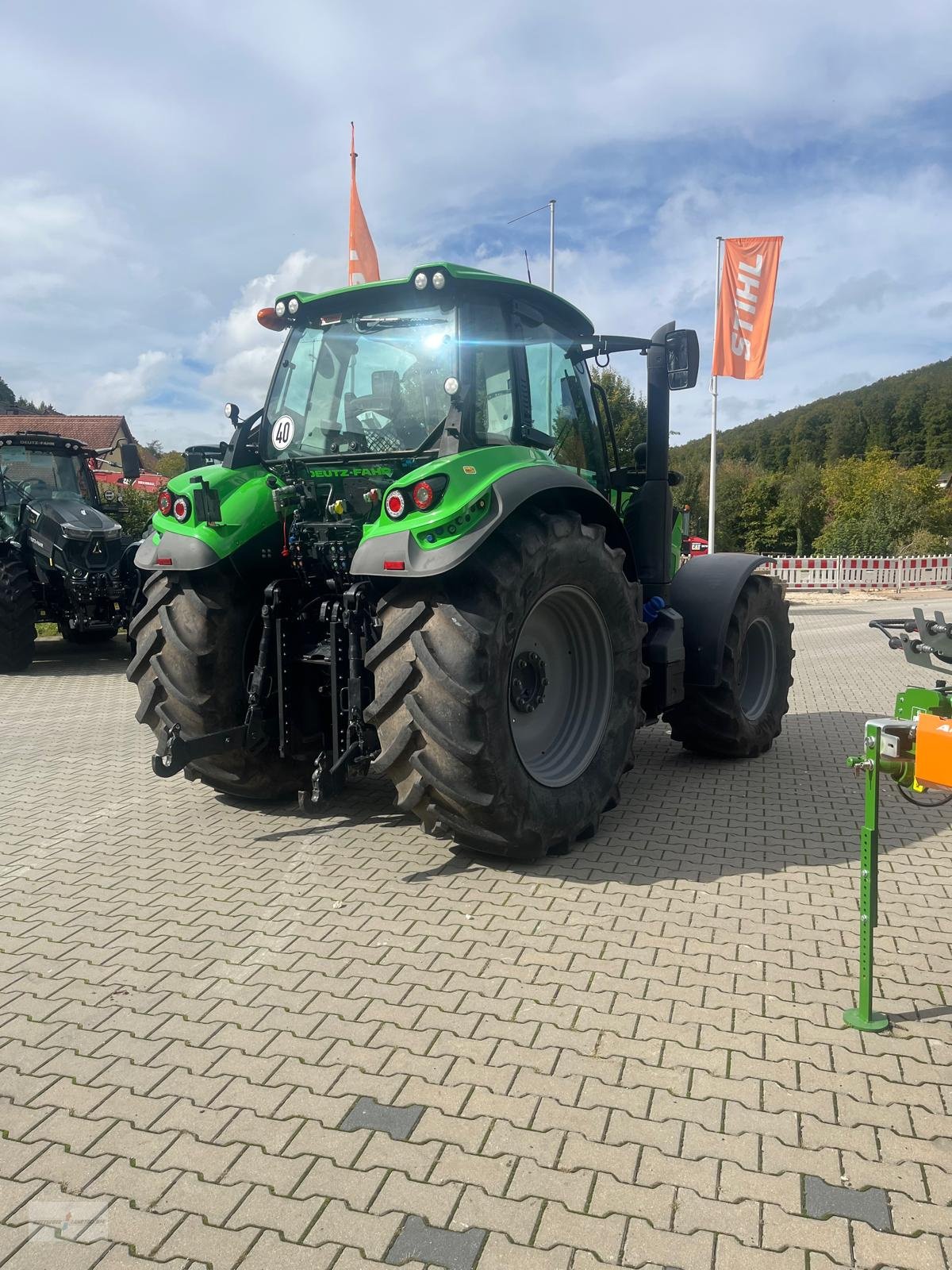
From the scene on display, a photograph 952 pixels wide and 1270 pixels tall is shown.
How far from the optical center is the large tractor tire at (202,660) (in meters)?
4.54

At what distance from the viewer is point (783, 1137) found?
2.36 meters

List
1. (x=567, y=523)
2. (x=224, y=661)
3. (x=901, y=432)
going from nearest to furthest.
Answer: (x=567, y=523), (x=224, y=661), (x=901, y=432)

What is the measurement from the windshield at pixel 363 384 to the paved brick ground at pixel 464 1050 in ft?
6.35

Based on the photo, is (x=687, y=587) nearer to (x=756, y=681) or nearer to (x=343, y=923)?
(x=756, y=681)

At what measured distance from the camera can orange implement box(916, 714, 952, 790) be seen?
2621 millimetres

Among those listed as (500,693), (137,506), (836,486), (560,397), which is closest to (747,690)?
(560,397)

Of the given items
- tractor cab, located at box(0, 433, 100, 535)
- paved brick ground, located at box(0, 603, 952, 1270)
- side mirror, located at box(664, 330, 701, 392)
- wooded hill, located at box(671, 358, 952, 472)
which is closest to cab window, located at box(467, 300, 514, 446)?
side mirror, located at box(664, 330, 701, 392)

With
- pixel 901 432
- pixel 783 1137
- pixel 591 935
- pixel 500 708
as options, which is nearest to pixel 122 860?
pixel 500 708

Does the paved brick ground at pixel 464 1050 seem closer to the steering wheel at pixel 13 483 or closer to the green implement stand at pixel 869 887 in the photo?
the green implement stand at pixel 869 887

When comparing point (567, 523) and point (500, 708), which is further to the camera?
point (567, 523)

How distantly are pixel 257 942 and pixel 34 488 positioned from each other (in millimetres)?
9639

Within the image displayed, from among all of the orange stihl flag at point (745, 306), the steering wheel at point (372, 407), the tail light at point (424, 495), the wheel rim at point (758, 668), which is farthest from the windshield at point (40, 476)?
the orange stihl flag at point (745, 306)

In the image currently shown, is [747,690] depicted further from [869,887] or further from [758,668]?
[869,887]

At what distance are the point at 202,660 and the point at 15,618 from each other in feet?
22.3
